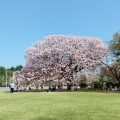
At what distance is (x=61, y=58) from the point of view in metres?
43.2

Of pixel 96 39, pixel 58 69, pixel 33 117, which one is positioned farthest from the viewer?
pixel 96 39

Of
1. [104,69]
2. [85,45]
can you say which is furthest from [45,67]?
[104,69]

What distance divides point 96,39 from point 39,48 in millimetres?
9541

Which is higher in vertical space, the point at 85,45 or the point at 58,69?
the point at 85,45

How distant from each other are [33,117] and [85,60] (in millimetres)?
31447

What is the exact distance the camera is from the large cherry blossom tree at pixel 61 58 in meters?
42.2

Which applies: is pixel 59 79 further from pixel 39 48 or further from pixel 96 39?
pixel 96 39

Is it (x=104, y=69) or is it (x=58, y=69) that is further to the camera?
(x=104, y=69)

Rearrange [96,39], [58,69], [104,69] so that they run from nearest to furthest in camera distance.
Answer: [58,69]
[96,39]
[104,69]

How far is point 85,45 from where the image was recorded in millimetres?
44594

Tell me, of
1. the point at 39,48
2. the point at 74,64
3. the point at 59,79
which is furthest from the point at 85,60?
the point at 39,48

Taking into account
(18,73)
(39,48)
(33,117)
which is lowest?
(33,117)

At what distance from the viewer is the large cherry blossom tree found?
42250 mm

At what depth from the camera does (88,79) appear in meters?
45.8
